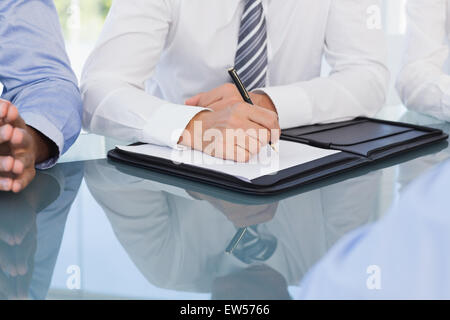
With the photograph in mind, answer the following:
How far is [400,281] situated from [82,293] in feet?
1.08

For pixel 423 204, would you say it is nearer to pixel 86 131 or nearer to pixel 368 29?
pixel 86 131

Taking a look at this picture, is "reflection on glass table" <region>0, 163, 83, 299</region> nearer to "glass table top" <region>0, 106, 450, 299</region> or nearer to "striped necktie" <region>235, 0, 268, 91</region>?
"glass table top" <region>0, 106, 450, 299</region>

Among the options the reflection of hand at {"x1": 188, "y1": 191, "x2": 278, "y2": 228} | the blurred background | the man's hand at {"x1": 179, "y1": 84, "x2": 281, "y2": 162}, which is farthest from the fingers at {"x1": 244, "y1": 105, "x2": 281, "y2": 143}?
the blurred background

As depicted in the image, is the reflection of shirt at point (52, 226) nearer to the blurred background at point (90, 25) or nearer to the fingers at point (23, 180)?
the fingers at point (23, 180)

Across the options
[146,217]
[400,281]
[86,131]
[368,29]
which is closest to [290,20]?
[368,29]

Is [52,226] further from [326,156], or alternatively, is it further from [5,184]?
[326,156]

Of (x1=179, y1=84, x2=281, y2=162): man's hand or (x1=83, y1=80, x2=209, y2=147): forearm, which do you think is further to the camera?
(x1=83, y1=80, x2=209, y2=147): forearm

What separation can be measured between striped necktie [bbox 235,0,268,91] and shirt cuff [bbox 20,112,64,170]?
602 millimetres

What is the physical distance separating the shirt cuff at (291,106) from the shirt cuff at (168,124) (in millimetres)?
234

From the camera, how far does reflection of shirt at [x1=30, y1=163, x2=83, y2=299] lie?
21.9 inches

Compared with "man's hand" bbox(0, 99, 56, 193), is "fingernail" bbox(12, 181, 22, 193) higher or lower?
lower

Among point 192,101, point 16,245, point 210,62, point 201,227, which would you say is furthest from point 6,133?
point 210,62

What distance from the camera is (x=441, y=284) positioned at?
0.95 feet

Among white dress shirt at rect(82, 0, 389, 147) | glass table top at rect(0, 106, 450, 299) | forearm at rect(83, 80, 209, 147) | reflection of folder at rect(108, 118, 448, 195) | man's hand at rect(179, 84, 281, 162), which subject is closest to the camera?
glass table top at rect(0, 106, 450, 299)
